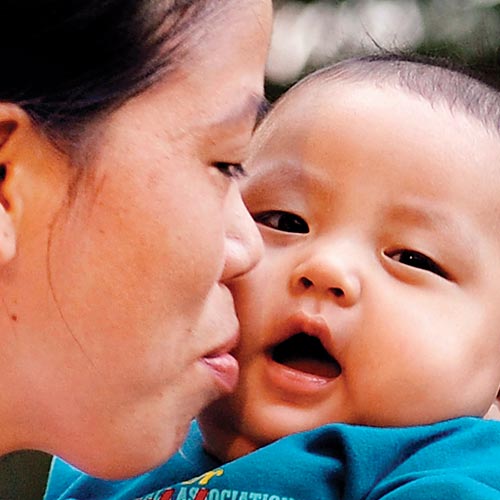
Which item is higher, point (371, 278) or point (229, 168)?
point (229, 168)

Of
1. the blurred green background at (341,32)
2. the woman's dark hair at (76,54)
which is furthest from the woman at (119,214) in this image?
the blurred green background at (341,32)

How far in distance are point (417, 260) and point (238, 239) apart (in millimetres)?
185

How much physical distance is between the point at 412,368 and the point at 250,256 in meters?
0.18

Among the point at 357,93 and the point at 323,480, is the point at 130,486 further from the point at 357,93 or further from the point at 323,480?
the point at 357,93

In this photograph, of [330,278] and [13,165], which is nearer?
[13,165]

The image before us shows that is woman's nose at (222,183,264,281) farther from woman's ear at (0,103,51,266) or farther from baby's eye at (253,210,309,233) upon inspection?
woman's ear at (0,103,51,266)

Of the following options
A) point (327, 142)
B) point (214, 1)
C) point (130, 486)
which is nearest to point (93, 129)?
point (214, 1)

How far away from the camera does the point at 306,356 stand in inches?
38.9

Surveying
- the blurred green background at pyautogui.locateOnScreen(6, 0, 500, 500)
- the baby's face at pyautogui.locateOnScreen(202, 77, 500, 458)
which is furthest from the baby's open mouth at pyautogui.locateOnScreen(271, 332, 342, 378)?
the blurred green background at pyautogui.locateOnScreen(6, 0, 500, 500)

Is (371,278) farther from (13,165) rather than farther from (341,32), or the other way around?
(341,32)

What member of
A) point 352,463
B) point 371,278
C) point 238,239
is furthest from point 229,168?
point 352,463

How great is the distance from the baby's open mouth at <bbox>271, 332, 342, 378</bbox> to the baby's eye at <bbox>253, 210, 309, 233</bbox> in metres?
0.11

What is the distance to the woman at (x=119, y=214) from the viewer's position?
2.51 feet

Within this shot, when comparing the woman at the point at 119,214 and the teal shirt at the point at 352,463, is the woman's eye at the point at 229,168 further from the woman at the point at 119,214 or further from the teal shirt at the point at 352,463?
the teal shirt at the point at 352,463
